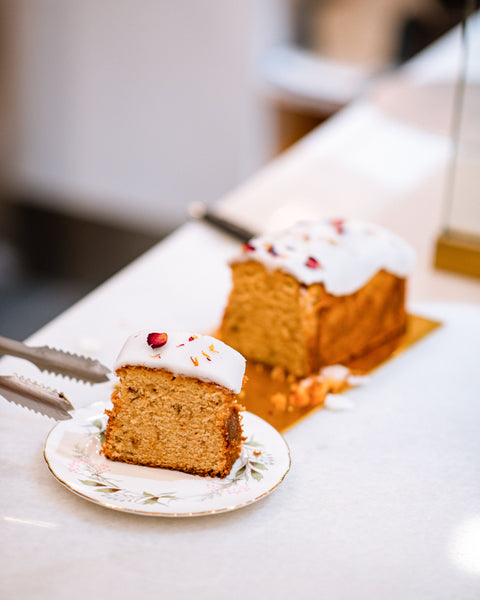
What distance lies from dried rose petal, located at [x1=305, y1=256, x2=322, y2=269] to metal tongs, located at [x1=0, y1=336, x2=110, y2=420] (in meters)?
0.51

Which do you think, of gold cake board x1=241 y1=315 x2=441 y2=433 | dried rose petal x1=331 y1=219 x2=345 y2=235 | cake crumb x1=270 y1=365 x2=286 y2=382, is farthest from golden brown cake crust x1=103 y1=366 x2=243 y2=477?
dried rose petal x1=331 y1=219 x2=345 y2=235

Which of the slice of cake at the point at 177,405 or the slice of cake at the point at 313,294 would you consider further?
the slice of cake at the point at 313,294

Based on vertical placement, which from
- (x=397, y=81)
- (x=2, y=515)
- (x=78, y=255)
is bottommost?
(x=78, y=255)

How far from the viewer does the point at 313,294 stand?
1692 mm

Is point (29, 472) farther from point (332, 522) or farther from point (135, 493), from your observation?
point (332, 522)

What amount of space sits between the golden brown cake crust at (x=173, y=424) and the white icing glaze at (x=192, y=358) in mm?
12

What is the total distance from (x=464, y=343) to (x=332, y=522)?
72 centimetres

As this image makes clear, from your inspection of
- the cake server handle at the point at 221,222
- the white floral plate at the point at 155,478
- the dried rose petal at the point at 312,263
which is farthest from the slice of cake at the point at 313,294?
the cake server handle at the point at 221,222

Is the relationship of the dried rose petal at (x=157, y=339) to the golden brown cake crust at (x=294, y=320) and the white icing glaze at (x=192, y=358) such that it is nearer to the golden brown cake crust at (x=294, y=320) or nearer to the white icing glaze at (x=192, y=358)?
the white icing glaze at (x=192, y=358)

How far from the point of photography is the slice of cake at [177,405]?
4.31ft

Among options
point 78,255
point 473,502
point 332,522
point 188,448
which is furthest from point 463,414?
point 78,255

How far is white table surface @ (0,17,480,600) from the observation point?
1180mm

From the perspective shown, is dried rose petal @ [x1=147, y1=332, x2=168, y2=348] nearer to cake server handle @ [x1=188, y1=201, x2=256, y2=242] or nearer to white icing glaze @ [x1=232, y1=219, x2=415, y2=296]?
white icing glaze @ [x1=232, y1=219, x2=415, y2=296]

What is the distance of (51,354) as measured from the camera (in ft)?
4.46
